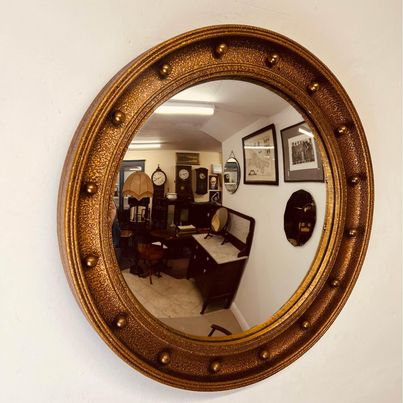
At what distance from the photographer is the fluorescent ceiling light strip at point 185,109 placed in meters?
0.50

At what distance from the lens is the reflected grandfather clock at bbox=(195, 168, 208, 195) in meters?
0.54

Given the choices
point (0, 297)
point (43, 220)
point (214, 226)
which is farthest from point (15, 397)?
point (214, 226)

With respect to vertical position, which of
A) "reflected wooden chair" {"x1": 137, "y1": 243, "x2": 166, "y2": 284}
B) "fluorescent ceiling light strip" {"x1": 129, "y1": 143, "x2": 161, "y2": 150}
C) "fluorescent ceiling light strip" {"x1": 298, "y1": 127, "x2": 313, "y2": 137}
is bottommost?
"reflected wooden chair" {"x1": 137, "y1": 243, "x2": 166, "y2": 284}

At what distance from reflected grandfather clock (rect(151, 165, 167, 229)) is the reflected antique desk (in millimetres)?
72

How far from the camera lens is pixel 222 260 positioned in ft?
1.89

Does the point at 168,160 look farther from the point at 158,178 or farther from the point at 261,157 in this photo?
the point at 261,157

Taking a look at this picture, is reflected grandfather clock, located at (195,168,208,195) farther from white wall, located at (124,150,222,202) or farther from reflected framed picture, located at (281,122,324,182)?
reflected framed picture, located at (281,122,324,182)

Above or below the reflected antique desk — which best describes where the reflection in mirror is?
above

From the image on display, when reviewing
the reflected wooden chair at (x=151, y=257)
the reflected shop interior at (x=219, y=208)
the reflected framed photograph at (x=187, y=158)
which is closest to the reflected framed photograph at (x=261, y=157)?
the reflected shop interior at (x=219, y=208)

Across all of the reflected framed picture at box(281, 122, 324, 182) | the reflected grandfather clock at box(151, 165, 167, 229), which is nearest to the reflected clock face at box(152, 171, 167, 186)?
the reflected grandfather clock at box(151, 165, 167, 229)

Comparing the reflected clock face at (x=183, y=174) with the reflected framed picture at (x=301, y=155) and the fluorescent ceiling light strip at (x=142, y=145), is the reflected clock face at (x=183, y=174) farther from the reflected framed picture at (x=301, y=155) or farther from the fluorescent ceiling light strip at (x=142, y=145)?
the reflected framed picture at (x=301, y=155)

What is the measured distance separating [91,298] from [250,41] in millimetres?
532

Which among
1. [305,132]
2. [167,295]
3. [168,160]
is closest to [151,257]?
[167,295]

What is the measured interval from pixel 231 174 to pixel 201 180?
0.07 meters
